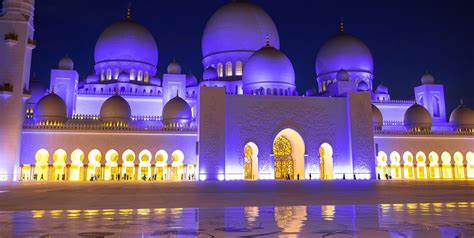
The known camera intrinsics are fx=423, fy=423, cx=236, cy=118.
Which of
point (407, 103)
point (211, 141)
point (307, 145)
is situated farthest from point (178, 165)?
point (407, 103)

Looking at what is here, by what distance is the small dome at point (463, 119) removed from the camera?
83.0 ft

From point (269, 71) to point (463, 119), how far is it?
41.7 ft

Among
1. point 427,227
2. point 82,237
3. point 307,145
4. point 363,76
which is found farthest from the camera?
point 363,76

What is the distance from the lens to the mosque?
1936 cm

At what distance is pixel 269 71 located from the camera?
21.9 meters

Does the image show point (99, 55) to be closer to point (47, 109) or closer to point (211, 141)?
point (47, 109)

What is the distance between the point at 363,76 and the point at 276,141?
9678 millimetres

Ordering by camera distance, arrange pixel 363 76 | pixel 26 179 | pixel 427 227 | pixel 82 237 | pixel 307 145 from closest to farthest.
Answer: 1. pixel 82 237
2. pixel 427 227
3. pixel 26 179
4. pixel 307 145
5. pixel 363 76

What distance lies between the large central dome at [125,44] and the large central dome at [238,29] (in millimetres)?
3826

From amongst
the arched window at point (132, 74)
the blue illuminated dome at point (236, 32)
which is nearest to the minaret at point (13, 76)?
the arched window at point (132, 74)

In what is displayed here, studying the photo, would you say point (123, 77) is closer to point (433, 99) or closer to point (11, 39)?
point (11, 39)

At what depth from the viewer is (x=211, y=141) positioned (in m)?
19.4

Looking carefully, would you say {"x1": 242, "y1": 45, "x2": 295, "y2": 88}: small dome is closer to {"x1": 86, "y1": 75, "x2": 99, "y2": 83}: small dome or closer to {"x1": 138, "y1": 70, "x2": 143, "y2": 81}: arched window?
{"x1": 138, "y1": 70, "x2": 143, "y2": 81}: arched window

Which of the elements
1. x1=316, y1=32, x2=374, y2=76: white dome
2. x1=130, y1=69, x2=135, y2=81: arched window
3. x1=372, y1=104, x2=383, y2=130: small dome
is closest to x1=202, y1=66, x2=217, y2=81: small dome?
x1=130, y1=69, x2=135, y2=81: arched window
